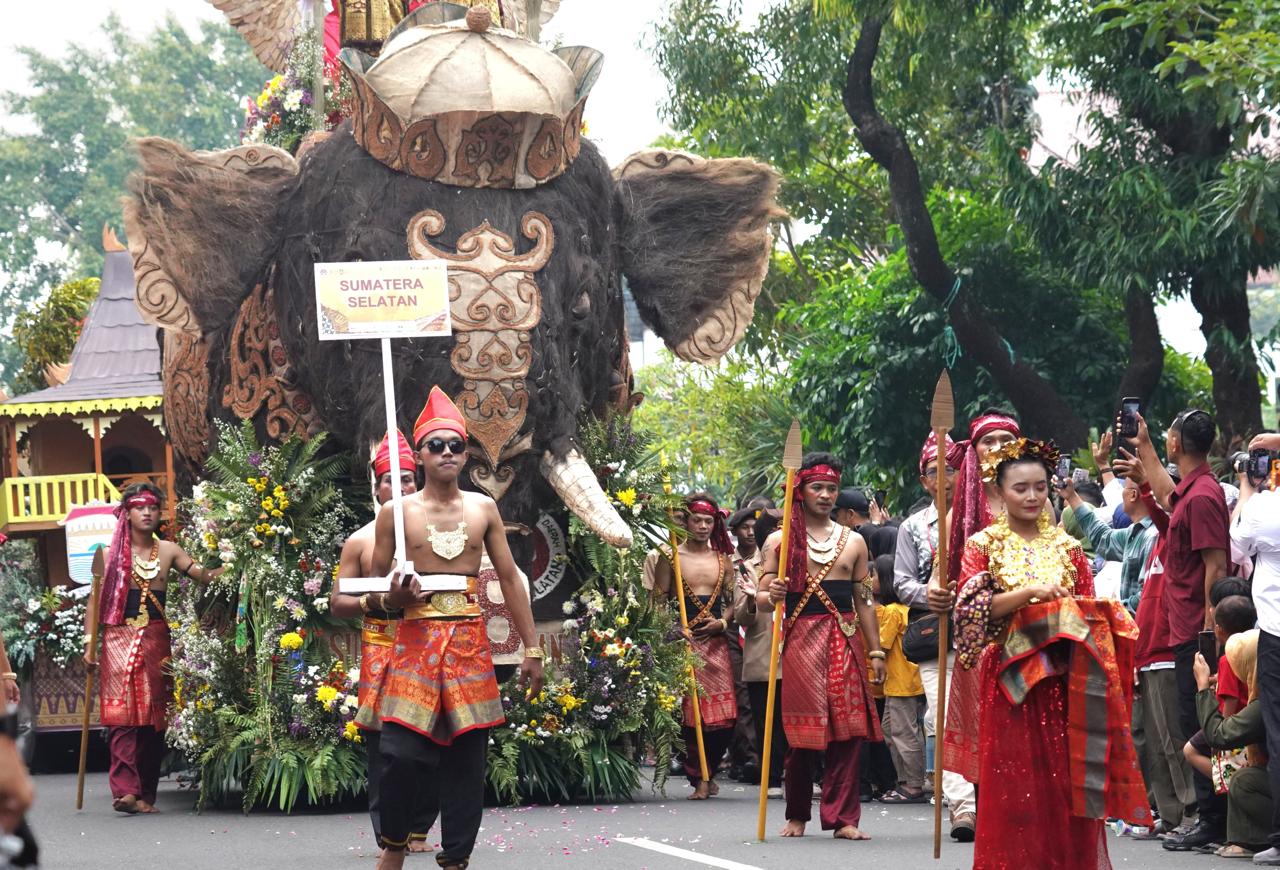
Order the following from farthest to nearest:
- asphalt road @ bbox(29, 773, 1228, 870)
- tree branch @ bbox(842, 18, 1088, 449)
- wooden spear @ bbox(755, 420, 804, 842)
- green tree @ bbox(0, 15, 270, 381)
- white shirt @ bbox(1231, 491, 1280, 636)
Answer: green tree @ bbox(0, 15, 270, 381) < tree branch @ bbox(842, 18, 1088, 449) < wooden spear @ bbox(755, 420, 804, 842) < asphalt road @ bbox(29, 773, 1228, 870) < white shirt @ bbox(1231, 491, 1280, 636)

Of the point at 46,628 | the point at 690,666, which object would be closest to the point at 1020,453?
the point at 690,666

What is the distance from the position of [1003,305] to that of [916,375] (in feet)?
3.90

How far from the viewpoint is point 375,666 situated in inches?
361

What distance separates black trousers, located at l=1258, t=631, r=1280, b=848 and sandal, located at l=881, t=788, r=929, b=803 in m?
3.82

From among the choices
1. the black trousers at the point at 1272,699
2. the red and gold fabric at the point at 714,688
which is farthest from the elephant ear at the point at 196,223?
the black trousers at the point at 1272,699

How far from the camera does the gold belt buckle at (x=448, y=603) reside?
29.3 feet

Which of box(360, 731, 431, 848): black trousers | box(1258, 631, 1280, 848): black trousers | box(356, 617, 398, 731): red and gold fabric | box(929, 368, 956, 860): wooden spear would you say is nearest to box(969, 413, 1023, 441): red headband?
box(929, 368, 956, 860): wooden spear

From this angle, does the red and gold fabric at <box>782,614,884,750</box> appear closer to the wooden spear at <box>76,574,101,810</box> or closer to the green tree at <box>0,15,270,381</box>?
the wooden spear at <box>76,574,101,810</box>

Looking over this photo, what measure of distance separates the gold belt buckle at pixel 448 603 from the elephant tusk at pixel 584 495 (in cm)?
297

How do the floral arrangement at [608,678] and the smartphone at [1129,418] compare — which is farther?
the floral arrangement at [608,678]

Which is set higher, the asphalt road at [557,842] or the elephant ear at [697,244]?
the elephant ear at [697,244]

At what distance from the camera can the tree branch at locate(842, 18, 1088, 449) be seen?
2239 cm

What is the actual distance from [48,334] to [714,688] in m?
16.3

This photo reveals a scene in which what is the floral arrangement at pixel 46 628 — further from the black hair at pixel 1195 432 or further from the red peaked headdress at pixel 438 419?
the black hair at pixel 1195 432
